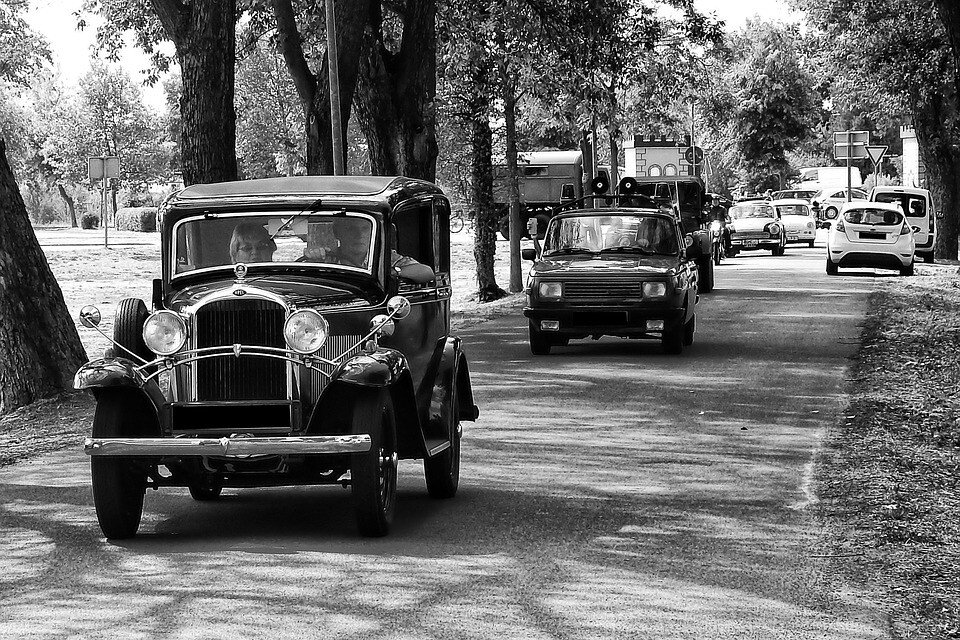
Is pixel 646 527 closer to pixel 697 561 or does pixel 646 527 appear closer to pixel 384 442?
pixel 697 561

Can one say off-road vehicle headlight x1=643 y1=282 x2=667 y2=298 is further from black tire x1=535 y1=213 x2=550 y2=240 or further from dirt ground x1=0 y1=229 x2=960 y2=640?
black tire x1=535 y1=213 x2=550 y2=240

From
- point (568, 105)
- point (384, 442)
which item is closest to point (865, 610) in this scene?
point (384, 442)

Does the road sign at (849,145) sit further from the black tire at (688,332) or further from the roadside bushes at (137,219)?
the roadside bushes at (137,219)

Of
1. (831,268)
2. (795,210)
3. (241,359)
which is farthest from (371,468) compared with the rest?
(795,210)

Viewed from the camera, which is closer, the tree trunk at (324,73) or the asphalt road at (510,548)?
the asphalt road at (510,548)

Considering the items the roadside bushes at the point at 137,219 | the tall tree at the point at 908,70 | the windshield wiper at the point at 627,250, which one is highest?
the tall tree at the point at 908,70

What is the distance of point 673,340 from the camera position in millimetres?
18250

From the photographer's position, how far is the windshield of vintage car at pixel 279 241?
348 inches

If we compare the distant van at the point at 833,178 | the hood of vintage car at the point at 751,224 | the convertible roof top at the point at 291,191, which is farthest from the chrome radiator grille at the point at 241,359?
the distant van at the point at 833,178

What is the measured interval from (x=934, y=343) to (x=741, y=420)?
6883 millimetres

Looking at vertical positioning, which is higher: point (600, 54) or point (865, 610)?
point (600, 54)

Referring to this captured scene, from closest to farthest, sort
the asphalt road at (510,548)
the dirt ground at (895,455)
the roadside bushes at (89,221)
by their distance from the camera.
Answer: the asphalt road at (510,548), the dirt ground at (895,455), the roadside bushes at (89,221)

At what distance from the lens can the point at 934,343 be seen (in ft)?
61.8

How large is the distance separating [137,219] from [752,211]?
4187cm
